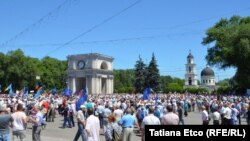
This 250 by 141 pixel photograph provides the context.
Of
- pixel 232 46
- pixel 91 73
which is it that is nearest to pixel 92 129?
pixel 232 46

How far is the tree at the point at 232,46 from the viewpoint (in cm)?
6222

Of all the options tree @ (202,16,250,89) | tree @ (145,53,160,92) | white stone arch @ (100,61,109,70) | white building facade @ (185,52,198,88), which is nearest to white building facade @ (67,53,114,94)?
white stone arch @ (100,61,109,70)

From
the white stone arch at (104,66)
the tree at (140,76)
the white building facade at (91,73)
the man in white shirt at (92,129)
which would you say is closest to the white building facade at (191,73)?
the white building facade at (91,73)

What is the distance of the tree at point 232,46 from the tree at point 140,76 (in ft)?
45.2

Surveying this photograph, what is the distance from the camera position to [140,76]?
8331 cm

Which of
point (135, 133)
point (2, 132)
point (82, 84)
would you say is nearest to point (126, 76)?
point (82, 84)

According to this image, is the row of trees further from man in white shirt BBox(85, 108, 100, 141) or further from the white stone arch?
man in white shirt BBox(85, 108, 100, 141)

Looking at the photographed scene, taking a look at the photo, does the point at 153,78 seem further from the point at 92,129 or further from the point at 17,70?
the point at 92,129

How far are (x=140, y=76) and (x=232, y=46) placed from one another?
23107mm

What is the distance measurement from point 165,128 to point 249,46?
55913 mm

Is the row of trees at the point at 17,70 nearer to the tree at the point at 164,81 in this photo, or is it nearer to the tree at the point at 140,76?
the tree at the point at 140,76

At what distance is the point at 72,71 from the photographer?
335ft

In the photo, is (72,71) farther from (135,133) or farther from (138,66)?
(135,133)

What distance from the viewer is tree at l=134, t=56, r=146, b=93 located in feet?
272
